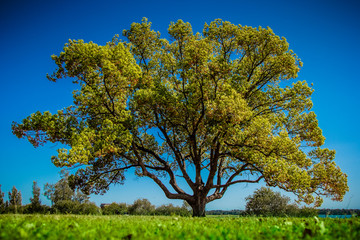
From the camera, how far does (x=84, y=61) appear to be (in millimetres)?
14742

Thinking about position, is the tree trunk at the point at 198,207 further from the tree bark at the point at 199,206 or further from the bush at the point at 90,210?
the bush at the point at 90,210

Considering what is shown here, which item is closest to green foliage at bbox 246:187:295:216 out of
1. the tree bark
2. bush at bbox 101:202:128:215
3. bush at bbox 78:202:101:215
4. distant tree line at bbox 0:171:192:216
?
distant tree line at bbox 0:171:192:216

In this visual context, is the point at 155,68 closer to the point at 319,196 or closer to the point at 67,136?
the point at 67,136

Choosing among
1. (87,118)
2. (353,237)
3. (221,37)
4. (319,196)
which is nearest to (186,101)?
(221,37)

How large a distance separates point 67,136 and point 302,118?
1811 centimetres

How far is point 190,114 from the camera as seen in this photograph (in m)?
17.7

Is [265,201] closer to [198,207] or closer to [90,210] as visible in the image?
[198,207]

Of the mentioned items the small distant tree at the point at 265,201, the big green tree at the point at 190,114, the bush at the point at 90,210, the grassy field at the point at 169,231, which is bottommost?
the small distant tree at the point at 265,201

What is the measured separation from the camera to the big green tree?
14.8m

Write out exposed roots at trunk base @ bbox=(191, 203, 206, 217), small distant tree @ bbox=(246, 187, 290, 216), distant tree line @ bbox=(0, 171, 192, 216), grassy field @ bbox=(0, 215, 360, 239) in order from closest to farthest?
grassy field @ bbox=(0, 215, 360, 239)
distant tree line @ bbox=(0, 171, 192, 216)
exposed roots at trunk base @ bbox=(191, 203, 206, 217)
small distant tree @ bbox=(246, 187, 290, 216)

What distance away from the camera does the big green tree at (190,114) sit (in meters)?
14.8

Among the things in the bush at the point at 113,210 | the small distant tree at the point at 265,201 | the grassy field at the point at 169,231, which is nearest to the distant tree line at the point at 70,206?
the bush at the point at 113,210

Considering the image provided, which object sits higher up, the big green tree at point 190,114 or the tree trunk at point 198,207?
the big green tree at point 190,114

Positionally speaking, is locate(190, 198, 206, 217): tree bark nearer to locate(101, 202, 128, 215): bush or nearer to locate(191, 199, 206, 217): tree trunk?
locate(191, 199, 206, 217): tree trunk
